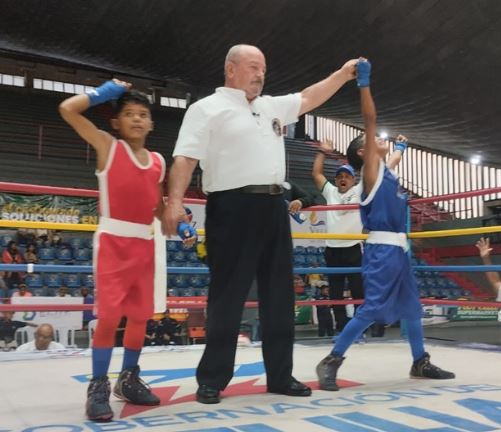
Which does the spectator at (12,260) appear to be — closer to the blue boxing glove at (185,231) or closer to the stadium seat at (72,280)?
the stadium seat at (72,280)

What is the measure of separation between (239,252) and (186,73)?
8453 mm

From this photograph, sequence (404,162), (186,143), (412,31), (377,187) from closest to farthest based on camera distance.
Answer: (186,143) < (377,187) < (412,31) < (404,162)

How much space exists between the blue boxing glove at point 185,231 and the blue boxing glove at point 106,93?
0.46m

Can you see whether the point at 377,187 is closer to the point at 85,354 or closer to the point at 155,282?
the point at 155,282

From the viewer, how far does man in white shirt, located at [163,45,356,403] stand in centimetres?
196

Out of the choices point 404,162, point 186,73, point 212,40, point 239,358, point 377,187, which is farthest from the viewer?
point 404,162

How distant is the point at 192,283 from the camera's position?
871 centimetres

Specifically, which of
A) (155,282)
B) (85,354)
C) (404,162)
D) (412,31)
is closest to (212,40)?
(412,31)

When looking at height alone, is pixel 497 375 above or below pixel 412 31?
below

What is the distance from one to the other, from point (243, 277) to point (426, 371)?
2.92 ft

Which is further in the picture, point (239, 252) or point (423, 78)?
point (423, 78)

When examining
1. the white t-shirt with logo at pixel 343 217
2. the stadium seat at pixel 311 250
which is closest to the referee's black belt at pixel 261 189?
the white t-shirt with logo at pixel 343 217

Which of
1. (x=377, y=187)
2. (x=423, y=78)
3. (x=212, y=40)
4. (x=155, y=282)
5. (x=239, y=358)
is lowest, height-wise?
(x=239, y=358)

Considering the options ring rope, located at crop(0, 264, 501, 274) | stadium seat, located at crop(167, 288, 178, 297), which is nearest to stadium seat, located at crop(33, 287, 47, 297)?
stadium seat, located at crop(167, 288, 178, 297)
